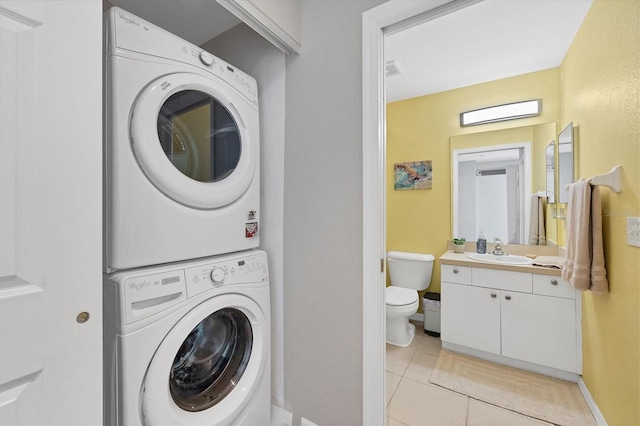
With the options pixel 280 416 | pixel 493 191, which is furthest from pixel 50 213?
pixel 493 191

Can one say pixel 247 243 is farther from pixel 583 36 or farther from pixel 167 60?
pixel 583 36

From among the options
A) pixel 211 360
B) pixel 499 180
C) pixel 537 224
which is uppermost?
pixel 499 180

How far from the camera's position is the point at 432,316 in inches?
105

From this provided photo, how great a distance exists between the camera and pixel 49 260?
0.60 meters

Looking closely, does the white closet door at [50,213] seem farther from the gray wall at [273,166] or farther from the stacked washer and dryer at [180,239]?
the gray wall at [273,166]

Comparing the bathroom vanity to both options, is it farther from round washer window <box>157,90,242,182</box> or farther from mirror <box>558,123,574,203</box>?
round washer window <box>157,90,242,182</box>

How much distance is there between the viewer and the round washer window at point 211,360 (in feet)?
3.59

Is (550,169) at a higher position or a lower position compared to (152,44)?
lower

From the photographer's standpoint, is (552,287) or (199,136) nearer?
(199,136)

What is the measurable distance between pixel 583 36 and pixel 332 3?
175cm

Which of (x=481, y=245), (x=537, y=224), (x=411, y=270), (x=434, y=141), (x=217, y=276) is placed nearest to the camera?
(x=217, y=276)

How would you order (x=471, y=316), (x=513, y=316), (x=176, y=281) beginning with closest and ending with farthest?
(x=176, y=281)
(x=513, y=316)
(x=471, y=316)

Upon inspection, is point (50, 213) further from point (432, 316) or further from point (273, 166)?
point (432, 316)

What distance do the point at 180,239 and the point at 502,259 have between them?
2555 mm
